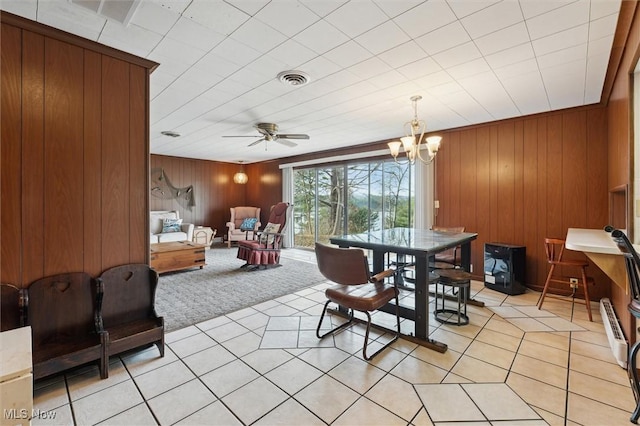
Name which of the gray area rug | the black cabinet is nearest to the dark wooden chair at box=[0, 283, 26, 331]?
the gray area rug

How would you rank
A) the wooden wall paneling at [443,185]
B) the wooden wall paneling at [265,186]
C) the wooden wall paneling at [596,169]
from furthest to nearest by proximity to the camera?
the wooden wall paneling at [265,186] → the wooden wall paneling at [443,185] → the wooden wall paneling at [596,169]

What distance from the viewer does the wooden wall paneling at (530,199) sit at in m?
3.83

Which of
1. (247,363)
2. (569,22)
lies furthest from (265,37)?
(247,363)

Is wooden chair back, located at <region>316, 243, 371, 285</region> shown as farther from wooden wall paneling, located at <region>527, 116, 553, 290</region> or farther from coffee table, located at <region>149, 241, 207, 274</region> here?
coffee table, located at <region>149, 241, 207, 274</region>

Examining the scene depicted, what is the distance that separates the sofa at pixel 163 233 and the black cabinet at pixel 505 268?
620 centimetres

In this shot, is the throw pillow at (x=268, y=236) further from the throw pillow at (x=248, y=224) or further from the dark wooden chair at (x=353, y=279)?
the dark wooden chair at (x=353, y=279)

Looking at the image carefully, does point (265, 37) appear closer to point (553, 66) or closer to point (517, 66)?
point (517, 66)

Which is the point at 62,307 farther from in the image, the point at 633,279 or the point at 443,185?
the point at 443,185

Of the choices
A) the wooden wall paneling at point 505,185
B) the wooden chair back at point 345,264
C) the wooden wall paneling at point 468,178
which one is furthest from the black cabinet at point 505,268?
the wooden chair back at point 345,264

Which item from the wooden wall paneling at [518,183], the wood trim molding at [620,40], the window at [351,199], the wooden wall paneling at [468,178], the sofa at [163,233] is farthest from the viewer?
the sofa at [163,233]

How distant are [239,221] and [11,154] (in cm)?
623

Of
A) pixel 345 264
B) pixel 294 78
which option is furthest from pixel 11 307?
pixel 294 78

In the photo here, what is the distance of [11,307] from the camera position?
177 centimetres

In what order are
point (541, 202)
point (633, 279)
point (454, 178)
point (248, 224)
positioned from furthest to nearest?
point (248, 224) → point (454, 178) → point (541, 202) → point (633, 279)
